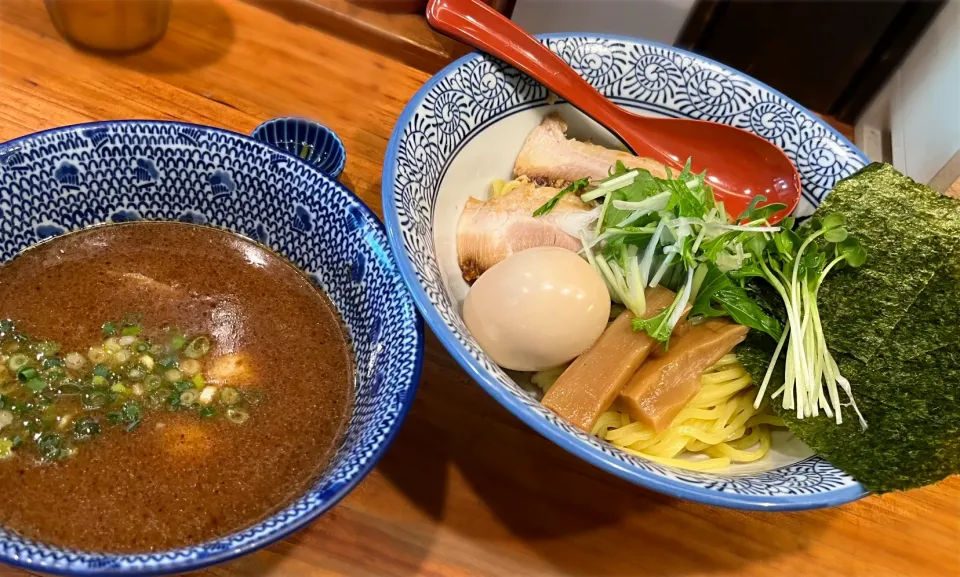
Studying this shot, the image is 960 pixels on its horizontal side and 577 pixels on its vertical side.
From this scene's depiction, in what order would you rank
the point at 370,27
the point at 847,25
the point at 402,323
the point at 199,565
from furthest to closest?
the point at 847,25 < the point at 370,27 < the point at 402,323 < the point at 199,565

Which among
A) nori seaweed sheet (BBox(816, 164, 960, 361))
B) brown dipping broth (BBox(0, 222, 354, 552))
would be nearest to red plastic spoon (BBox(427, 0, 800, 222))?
nori seaweed sheet (BBox(816, 164, 960, 361))

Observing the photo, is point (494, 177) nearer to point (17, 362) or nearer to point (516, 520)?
point (516, 520)

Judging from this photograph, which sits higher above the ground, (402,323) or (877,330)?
(877,330)

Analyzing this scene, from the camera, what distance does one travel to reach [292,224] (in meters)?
A: 1.04

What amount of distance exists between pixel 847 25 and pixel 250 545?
2107mm

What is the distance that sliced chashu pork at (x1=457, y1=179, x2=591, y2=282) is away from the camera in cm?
111

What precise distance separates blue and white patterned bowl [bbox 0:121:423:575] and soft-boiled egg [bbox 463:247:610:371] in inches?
4.9

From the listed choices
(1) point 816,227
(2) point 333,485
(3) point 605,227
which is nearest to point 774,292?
(1) point 816,227

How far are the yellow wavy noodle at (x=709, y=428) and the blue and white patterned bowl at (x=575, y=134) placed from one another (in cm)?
3

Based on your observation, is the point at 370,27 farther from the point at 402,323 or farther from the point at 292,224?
the point at 402,323

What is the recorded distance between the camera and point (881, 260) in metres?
1.07

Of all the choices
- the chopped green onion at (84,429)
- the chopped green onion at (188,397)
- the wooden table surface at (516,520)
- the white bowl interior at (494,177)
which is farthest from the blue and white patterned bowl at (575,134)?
the chopped green onion at (84,429)

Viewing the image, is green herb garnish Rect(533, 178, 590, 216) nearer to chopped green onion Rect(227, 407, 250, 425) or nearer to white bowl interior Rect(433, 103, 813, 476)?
white bowl interior Rect(433, 103, 813, 476)

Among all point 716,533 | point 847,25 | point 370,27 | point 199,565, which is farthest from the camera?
point 847,25
